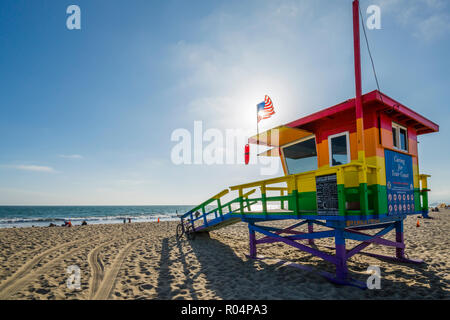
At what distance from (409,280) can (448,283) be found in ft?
2.83

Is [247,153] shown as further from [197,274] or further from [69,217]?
[69,217]

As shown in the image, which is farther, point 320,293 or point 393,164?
point 393,164

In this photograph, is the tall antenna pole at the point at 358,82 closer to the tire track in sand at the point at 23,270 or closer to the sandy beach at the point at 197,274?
the sandy beach at the point at 197,274

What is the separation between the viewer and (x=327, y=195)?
5809 millimetres

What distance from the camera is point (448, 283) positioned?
20.3 feet

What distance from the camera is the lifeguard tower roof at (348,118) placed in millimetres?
6297

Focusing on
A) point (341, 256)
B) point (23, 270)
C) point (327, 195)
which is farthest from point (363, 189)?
point (23, 270)

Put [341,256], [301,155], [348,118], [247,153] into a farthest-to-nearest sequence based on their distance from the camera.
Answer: [247,153]
[301,155]
[348,118]
[341,256]

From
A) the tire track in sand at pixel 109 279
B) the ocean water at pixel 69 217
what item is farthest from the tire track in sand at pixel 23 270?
the ocean water at pixel 69 217

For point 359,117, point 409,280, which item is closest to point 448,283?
point 409,280

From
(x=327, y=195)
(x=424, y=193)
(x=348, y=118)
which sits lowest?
(x=424, y=193)

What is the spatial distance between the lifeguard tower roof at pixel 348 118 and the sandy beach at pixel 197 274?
14.1ft

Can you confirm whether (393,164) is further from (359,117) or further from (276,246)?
(276,246)

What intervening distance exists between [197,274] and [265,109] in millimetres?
6108
